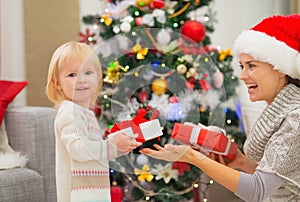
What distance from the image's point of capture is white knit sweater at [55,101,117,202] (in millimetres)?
1638

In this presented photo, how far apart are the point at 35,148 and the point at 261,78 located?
4.24ft

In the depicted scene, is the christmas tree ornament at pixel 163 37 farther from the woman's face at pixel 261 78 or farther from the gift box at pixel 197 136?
the woman's face at pixel 261 78

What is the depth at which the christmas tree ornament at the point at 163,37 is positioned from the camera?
1686 mm

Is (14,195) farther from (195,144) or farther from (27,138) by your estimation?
(195,144)

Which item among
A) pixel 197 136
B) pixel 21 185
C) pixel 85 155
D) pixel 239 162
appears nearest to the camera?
pixel 85 155

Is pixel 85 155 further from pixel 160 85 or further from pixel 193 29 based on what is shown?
pixel 193 29

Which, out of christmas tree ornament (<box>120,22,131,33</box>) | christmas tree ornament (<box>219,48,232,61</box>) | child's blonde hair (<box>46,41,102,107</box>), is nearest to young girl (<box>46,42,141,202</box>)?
child's blonde hair (<box>46,41,102,107</box>)

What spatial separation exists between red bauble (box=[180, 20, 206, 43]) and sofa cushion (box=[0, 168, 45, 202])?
3.58ft

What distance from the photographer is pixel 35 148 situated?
282 centimetres

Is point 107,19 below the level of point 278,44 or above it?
below

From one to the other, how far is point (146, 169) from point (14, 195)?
1132mm

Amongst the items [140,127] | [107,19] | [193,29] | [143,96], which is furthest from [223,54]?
[140,127]

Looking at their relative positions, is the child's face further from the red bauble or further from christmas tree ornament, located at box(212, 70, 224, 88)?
the red bauble

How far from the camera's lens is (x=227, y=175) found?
1812 mm
